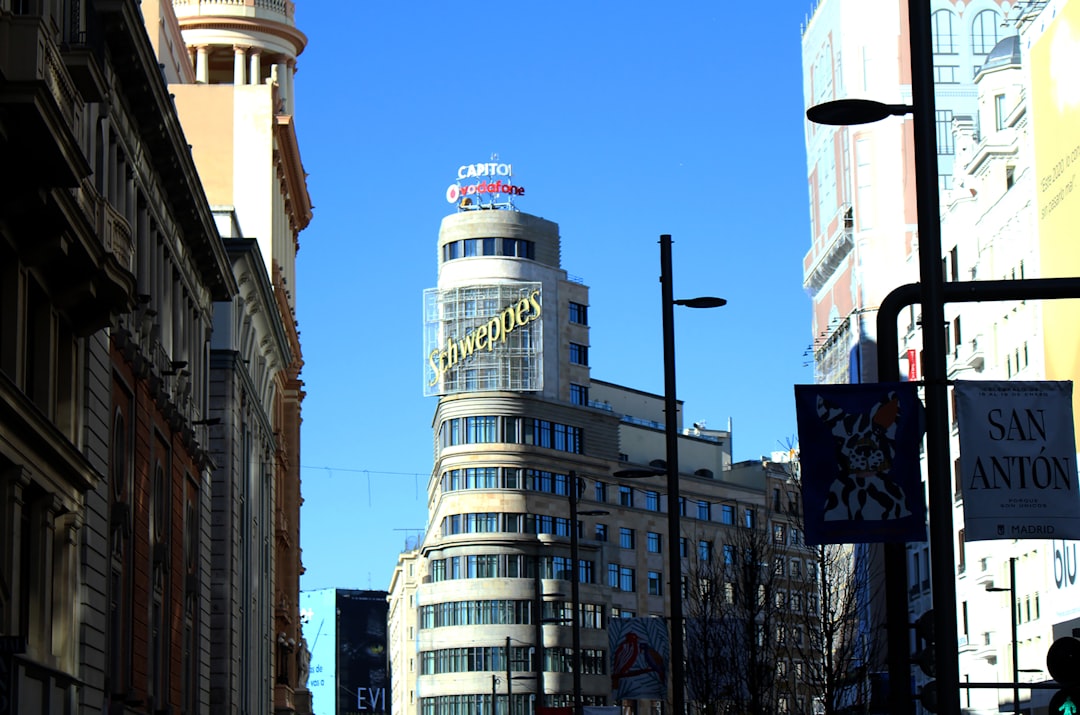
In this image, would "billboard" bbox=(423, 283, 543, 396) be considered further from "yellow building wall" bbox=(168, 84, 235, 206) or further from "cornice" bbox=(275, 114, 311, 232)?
"yellow building wall" bbox=(168, 84, 235, 206)

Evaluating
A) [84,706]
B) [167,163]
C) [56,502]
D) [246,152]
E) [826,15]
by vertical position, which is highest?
[826,15]

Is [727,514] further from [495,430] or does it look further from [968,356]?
[968,356]

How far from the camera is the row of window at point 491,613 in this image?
139625 mm

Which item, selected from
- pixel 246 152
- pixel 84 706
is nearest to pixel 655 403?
pixel 246 152

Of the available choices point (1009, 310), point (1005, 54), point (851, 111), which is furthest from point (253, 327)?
point (851, 111)

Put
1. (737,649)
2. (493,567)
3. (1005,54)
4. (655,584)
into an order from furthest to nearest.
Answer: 1. (655,584)
2. (493,567)
3. (1005,54)
4. (737,649)

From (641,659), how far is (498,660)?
100007 millimetres

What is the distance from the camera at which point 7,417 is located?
27.6 meters

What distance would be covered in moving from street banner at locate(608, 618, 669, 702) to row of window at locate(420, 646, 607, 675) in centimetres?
9810

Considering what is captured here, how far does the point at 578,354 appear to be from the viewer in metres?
149

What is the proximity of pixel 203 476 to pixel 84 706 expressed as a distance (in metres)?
18.6

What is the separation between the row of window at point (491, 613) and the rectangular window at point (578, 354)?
17.8 meters

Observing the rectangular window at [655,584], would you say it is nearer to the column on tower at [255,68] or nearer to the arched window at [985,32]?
the arched window at [985,32]

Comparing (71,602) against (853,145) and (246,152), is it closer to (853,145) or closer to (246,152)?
(246,152)
